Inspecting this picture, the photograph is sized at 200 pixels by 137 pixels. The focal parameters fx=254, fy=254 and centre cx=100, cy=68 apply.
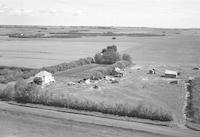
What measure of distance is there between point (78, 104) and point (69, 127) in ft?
24.9

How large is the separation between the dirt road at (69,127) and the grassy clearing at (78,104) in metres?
2.46

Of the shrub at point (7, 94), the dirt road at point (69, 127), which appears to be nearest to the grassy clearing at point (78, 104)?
the shrub at point (7, 94)

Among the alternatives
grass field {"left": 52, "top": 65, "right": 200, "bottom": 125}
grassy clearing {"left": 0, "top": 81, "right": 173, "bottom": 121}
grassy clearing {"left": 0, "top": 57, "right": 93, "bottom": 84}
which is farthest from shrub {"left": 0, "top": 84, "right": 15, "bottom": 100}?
grassy clearing {"left": 0, "top": 57, "right": 93, "bottom": 84}

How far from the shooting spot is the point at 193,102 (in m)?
42.7

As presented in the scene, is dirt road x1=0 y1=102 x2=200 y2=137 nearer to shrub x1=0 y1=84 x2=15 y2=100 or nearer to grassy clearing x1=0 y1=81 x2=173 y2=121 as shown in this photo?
grassy clearing x1=0 y1=81 x2=173 y2=121

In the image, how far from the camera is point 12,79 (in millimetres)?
60375

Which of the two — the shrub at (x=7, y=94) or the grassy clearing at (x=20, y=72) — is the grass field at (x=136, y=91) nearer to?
the grassy clearing at (x=20, y=72)

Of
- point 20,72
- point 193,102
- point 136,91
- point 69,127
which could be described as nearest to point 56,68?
point 20,72

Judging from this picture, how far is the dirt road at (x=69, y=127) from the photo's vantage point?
2966cm

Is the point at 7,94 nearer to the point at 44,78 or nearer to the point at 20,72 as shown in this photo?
the point at 44,78

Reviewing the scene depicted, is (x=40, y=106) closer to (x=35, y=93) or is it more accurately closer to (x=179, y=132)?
(x=35, y=93)

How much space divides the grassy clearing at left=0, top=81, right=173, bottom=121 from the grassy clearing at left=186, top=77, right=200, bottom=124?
11.9 ft

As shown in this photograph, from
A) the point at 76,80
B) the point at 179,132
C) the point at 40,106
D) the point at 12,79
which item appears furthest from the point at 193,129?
the point at 12,79

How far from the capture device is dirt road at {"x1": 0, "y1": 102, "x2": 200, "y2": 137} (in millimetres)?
29656
